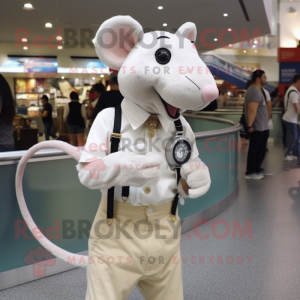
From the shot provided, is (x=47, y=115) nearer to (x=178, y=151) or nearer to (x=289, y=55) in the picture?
(x=289, y=55)

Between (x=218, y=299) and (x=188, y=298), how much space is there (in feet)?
0.59

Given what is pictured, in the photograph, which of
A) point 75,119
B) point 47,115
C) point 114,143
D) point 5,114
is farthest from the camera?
point 47,115

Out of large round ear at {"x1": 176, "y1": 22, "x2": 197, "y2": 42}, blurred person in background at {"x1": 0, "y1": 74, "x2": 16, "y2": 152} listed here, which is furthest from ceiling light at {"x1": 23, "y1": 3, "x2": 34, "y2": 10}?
large round ear at {"x1": 176, "y1": 22, "x2": 197, "y2": 42}

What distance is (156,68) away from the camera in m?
1.59

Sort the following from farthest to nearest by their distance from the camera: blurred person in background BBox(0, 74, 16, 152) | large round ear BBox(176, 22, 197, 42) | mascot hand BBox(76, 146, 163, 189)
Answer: blurred person in background BBox(0, 74, 16, 152) < large round ear BBox(176, 22, 197, 42) < mascot hand BBox(76, 146, 163, 189)

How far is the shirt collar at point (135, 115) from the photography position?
1.66 m

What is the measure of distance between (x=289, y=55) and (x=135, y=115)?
11.2 meters

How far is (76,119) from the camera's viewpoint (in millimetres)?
7211

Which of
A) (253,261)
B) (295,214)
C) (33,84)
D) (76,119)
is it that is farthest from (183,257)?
(33,84)

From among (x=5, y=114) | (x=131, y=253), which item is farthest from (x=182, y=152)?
(x=5, y=114)

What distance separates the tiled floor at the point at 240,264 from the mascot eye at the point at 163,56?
Result: 5.32 feet

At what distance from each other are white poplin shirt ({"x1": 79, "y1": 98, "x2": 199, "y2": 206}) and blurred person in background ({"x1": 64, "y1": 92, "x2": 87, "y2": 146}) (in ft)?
18.2

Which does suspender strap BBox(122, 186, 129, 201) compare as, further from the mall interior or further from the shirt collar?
the shirt collar

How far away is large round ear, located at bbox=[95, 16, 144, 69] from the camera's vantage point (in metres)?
1.65
